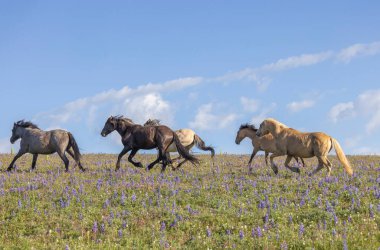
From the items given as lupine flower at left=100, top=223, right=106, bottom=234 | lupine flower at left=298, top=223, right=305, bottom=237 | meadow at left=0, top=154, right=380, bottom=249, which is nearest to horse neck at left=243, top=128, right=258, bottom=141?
meadow at left=0, top=154, right=380, bottom=249

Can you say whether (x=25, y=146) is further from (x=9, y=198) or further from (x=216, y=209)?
(x=216, y=209)

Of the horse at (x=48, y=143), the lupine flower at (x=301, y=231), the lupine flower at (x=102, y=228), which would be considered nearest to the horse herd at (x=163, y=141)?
the horse at (x=48, y=143)

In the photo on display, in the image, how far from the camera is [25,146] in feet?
65.5

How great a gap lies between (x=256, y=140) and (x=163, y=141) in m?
5.14

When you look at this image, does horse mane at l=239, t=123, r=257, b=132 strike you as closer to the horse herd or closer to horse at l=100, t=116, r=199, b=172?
the horse herd

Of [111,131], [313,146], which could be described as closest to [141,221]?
[313,146]

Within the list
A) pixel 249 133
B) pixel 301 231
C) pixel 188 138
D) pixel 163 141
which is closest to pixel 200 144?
pixel 188 138

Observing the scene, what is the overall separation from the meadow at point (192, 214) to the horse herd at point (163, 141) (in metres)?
2.23

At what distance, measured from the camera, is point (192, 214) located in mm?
11117

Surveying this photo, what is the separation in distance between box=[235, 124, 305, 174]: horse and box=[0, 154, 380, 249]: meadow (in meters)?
6.72

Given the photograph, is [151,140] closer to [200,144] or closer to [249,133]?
[200,144]

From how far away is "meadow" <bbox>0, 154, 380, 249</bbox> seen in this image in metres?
9.41

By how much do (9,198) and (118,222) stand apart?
399 cm

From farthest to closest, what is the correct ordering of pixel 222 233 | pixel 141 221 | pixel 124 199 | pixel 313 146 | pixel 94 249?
pixel 313 146, pixel 124 199, pixel 141 221, pixel 222 233, pixel 94 249
